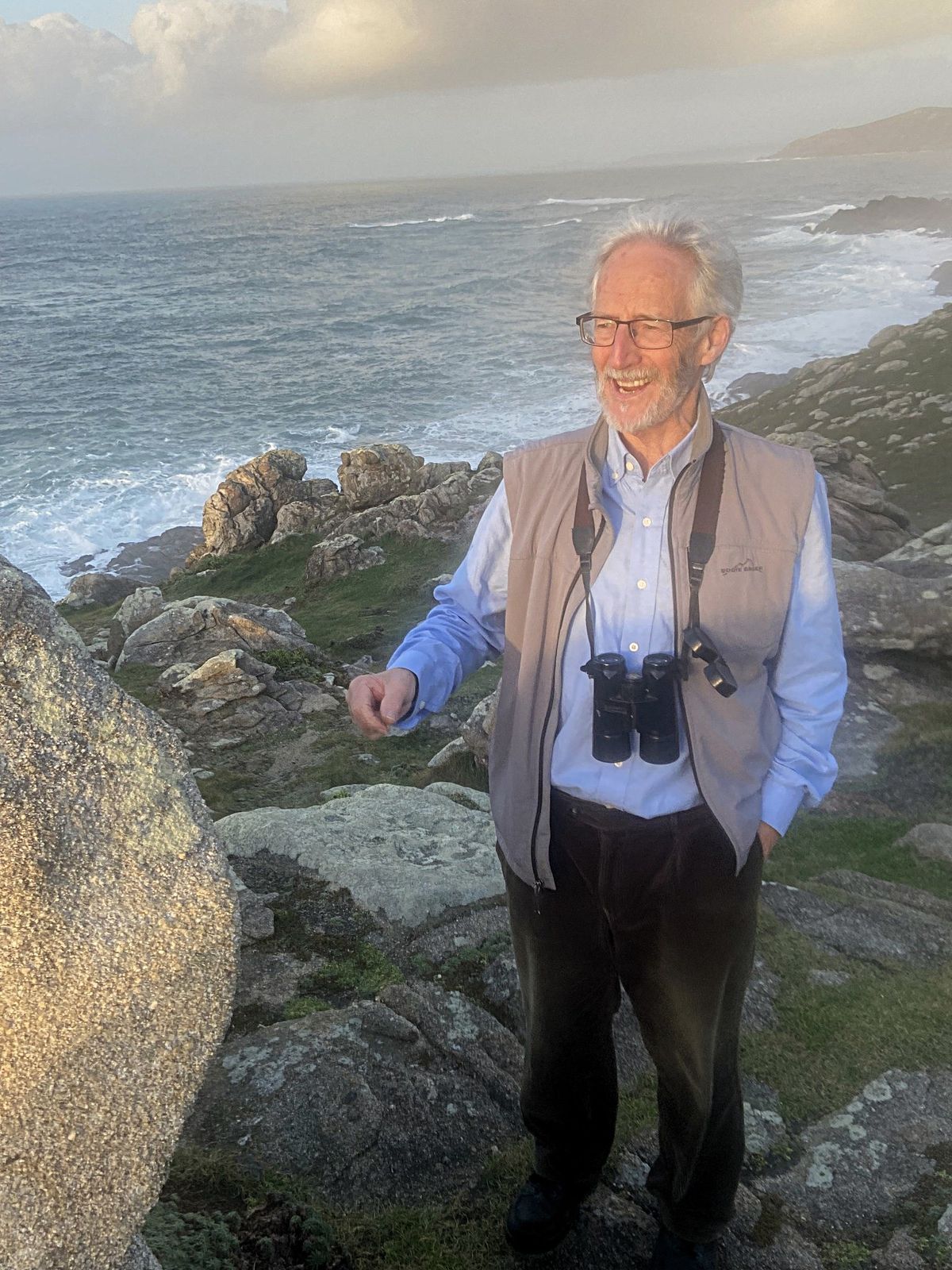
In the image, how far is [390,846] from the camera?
705 centimetres

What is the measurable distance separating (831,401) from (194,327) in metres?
53.0

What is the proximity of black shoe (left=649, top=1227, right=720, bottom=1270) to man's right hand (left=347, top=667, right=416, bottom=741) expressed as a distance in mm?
2435

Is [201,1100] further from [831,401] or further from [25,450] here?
[25,450]

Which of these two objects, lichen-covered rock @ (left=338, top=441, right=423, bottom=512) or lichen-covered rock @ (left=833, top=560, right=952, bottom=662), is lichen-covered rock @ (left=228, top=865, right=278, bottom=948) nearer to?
lichen-covered rock @ (left=833, top=560, right=952, bottom=662)

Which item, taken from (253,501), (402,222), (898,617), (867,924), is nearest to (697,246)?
(867,924)

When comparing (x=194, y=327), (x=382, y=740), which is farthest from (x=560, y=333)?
(x=382, y=740)

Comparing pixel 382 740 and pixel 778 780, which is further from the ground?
pixel 778 780

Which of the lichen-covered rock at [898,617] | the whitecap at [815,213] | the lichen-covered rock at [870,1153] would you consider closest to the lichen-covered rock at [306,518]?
the lichen-covered rock at [898,617]

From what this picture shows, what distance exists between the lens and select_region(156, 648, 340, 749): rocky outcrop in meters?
12.8

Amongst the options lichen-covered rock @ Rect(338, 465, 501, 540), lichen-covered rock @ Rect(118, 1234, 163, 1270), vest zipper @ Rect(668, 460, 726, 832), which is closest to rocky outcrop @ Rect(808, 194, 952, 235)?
lichen-covered rock @ Rect(338, 465, 501, 540)

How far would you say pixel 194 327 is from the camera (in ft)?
229

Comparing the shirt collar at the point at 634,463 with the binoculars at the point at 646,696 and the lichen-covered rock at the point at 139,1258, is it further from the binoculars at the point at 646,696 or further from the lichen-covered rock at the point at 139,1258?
the lichen-covered rock at the point at 139,1258

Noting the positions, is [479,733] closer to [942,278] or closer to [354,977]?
[354,977]

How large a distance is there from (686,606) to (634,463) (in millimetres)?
551
